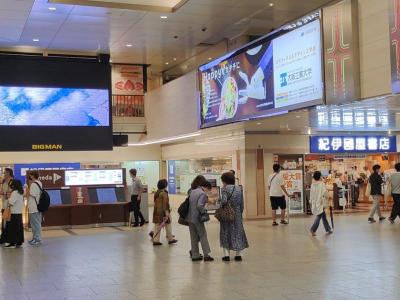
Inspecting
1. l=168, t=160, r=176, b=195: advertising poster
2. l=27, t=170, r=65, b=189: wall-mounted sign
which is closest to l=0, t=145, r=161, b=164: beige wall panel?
l=168, t=160, r=176, b=195: advertising poster

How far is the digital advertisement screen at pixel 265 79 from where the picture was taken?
10.1 meters

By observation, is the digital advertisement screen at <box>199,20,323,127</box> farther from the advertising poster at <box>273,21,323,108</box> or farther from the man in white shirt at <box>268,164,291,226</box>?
the man in white shirt at <box>268,164,291,226</box>

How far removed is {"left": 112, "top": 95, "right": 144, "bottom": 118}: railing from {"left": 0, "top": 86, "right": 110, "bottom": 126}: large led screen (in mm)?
7078

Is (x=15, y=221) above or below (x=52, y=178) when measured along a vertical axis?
below

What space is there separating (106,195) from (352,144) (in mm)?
8588

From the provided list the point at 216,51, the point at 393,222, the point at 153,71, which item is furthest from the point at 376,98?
the point at 153,71

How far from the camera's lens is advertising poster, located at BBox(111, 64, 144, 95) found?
19609 millimetres

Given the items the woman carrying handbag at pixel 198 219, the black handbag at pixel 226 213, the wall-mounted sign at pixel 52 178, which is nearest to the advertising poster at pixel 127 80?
the wall-mounted sign at pixel 52 178

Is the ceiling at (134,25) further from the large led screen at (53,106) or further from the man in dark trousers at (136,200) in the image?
the man in dark trousers at (136,200)

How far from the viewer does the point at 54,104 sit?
13008 millimetres

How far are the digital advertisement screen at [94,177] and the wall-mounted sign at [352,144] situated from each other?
6364 millimetres

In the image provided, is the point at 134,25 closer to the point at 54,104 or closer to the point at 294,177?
the point at 54,104

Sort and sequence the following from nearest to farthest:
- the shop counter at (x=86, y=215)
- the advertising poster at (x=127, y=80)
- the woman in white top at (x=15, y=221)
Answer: the woman in white top at (x=15, y=221)
the shop counter at (x=86, y=215)
the advertising poster at (x=127, y=80)

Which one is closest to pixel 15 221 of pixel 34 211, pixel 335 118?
pixel 34 211
